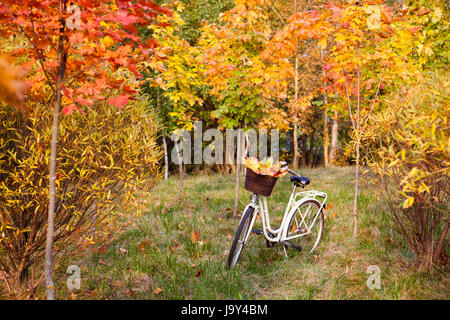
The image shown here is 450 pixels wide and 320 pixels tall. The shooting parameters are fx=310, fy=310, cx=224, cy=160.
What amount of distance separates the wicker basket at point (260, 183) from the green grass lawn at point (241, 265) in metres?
1.04

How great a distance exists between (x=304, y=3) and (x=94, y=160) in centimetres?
1320

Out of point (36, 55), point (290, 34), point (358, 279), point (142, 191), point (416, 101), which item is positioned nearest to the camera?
point (36, 55)

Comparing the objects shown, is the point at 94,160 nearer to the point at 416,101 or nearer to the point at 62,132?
the point at 62,132

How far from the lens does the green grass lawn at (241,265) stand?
Answer: 3324 millimetres

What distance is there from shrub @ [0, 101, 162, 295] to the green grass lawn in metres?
0.62

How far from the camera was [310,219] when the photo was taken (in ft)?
16.1

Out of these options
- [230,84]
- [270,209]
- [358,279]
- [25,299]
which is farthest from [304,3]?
[25,299]

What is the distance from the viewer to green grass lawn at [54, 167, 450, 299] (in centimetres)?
332

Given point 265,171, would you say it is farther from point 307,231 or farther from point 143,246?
point 143,246
